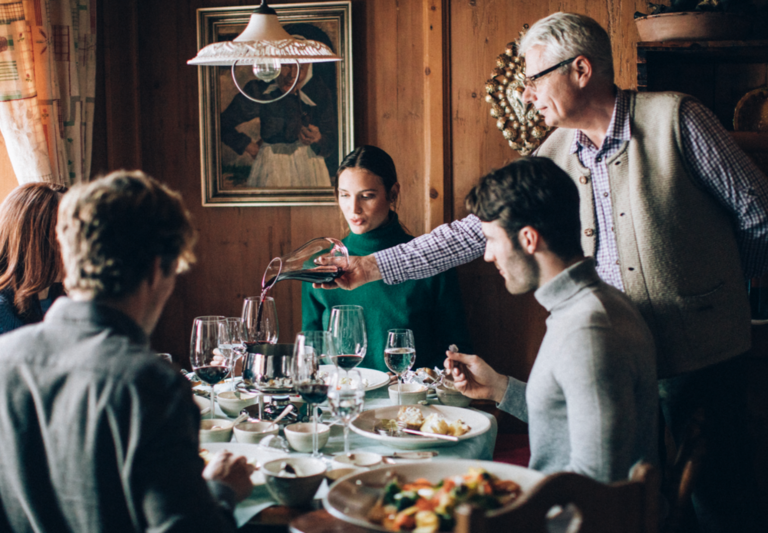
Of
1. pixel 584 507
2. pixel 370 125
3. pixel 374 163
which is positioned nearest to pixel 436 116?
pixel 370 125

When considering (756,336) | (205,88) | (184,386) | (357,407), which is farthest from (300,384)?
(205,88)

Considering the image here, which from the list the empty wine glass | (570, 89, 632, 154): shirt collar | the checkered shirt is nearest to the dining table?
the empty wine glass

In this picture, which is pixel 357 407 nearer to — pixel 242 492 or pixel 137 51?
pixel 242 492

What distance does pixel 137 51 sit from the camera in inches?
122

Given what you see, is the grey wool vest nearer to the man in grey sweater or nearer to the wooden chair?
the man in grey sweater

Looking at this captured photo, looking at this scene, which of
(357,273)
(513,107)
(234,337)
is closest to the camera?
(234,337)

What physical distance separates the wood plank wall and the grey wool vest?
1300 mm

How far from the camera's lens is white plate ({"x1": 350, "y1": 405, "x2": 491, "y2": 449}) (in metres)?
1.36

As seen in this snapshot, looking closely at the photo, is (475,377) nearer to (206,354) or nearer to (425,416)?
(425,416)

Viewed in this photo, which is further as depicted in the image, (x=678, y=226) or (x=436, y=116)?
(x=436, y=116)

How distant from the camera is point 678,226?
159 centimetres

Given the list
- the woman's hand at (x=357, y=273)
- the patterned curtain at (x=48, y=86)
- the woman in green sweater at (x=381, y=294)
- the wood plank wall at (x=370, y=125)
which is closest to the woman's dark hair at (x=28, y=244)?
the patterned curtain at (x=48, y=86)

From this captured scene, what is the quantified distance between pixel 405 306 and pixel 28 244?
1250mm

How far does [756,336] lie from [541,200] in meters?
1.68
